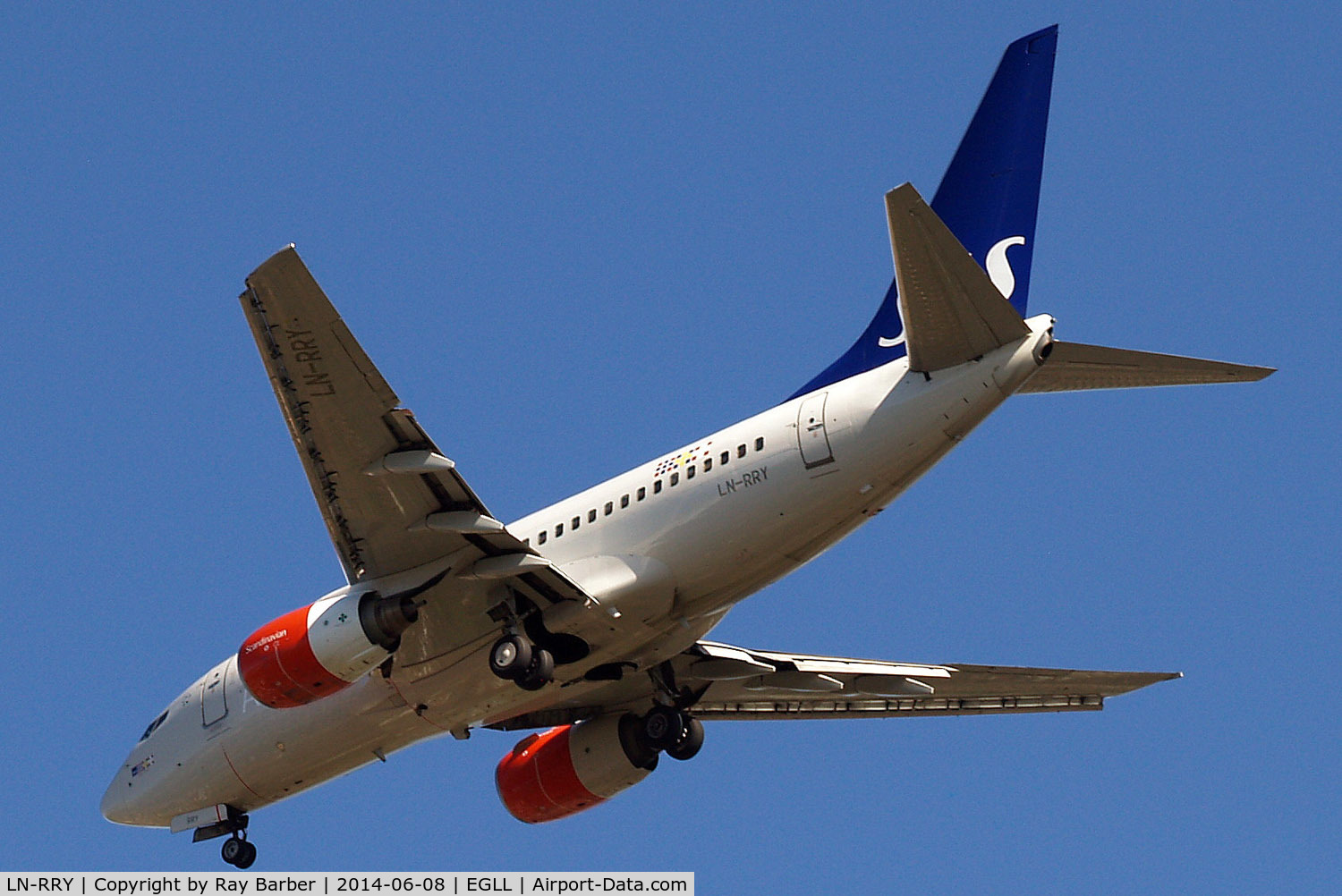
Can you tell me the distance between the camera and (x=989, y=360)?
23.7m

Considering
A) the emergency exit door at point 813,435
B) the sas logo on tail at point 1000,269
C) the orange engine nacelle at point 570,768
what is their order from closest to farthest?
the emergency exit door at point 813,435 < the sas logo on tail at point 1000,269 < the orange engine nacelle at point 570,768

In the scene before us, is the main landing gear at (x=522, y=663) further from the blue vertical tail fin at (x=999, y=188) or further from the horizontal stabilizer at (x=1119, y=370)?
the horizontal stabilizer at (x=1119, y=370)

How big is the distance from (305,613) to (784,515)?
6.67 m

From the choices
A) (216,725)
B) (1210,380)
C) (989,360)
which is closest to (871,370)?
(989,360)

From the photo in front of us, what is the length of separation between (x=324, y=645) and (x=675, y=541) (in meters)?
4.91

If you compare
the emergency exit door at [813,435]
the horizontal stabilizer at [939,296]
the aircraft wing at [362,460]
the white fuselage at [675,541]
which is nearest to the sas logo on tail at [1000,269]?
the white fuselage at [675,541]

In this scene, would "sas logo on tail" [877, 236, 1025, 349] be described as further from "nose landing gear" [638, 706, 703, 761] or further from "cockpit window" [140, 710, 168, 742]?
"cockpit window" [140, 710, 168, 742]

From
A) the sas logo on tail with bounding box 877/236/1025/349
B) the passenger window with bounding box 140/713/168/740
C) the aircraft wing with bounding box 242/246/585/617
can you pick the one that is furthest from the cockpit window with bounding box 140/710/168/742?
the sas logo on tail with bounding box 877/236/1025/349

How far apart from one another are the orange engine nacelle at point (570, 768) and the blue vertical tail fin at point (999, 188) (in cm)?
766

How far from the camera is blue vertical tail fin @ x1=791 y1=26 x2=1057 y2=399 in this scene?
26438 mm

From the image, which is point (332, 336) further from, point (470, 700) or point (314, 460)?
point (470, 700)

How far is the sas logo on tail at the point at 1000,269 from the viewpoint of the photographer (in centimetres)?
2628

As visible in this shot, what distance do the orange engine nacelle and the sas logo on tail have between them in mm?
8392

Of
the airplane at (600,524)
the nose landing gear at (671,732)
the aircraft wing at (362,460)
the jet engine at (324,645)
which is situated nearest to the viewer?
the aircraft wing at (362,460)
